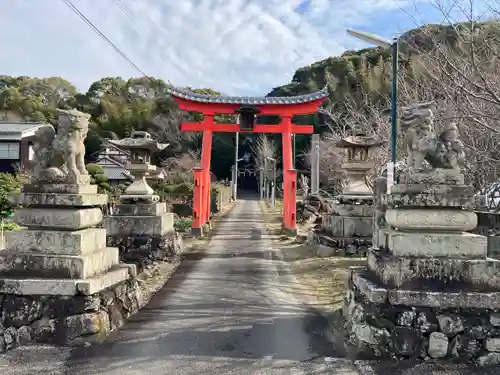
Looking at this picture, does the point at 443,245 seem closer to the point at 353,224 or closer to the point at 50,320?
the point at 50,320

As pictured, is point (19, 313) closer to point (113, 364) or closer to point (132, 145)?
point (113, 364)

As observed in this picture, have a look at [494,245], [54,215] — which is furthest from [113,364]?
[494,245]

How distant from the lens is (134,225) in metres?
10.2

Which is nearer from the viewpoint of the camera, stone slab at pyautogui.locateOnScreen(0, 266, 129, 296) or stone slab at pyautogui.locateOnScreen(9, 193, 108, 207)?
stone slab at pyautogui.locateOnScreen(0, 266, 129, 296)

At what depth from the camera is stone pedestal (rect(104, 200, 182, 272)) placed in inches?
396

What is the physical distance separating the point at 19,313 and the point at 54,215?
1.12 metres

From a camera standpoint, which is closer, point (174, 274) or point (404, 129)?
point (404, 129)

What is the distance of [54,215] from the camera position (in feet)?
16.1

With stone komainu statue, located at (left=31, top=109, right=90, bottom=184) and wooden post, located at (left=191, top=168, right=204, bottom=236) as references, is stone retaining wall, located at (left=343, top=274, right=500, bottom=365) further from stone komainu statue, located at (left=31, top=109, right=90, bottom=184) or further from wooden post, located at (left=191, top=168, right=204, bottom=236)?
wooden post, located at (left=191, top=168, right=204, bottom=236)

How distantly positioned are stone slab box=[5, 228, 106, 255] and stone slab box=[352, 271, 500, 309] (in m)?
3.31

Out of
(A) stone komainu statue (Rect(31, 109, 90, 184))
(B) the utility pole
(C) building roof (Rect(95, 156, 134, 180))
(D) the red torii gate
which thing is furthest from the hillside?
(A) stone komainu statue (Rect(31, 109, 90, 184))

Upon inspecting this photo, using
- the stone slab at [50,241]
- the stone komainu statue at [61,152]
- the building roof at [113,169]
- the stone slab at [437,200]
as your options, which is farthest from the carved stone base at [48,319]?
the building roof at [113,169]

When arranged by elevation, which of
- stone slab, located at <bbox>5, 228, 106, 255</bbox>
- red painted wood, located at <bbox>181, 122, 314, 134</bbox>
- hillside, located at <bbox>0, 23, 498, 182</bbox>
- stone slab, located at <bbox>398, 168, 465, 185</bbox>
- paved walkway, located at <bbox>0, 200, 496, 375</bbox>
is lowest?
paved walkway, located at <bbox>0, 200, 496, 375</bbox>

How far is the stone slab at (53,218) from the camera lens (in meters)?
4.89
